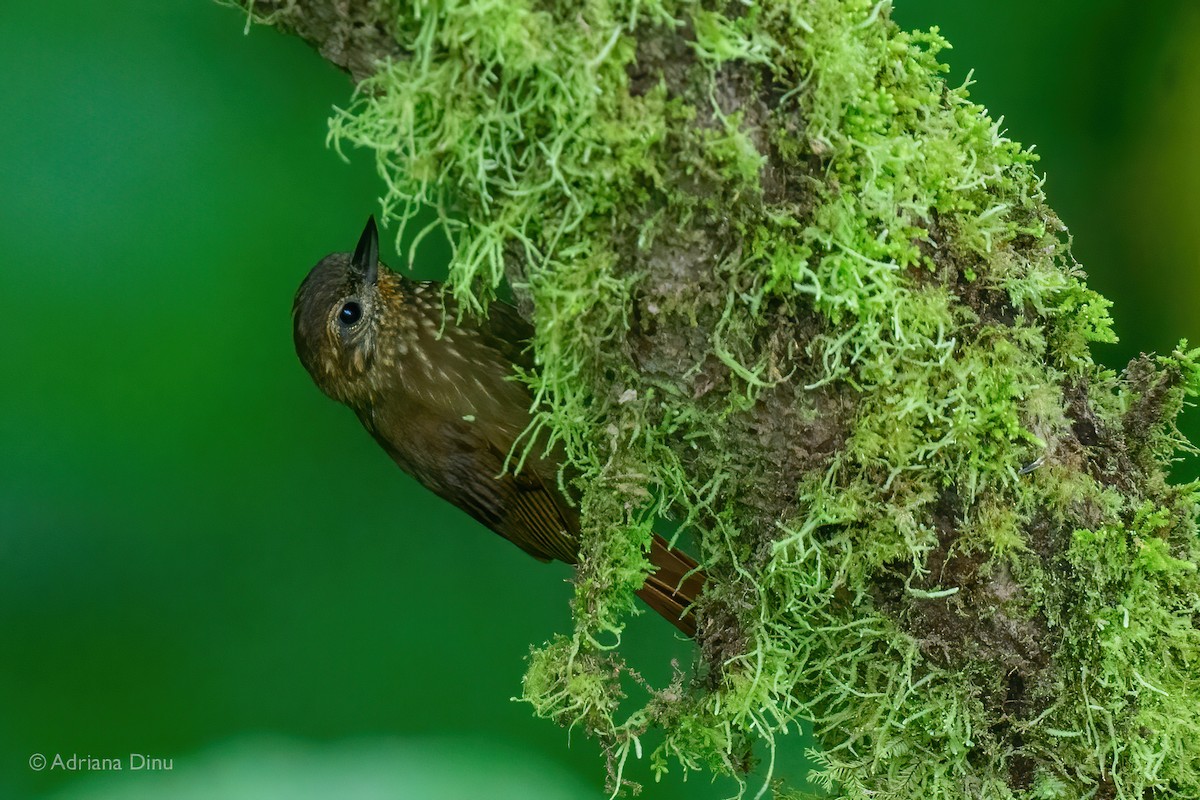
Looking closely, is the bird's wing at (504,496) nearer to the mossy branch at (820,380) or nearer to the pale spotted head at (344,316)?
the pale spotted head at (344,316)

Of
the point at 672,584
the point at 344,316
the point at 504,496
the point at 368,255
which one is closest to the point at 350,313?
the point at 344,316

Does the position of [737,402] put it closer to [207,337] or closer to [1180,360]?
[1180,360]

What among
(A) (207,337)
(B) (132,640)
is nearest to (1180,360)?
(A) (207,337)
